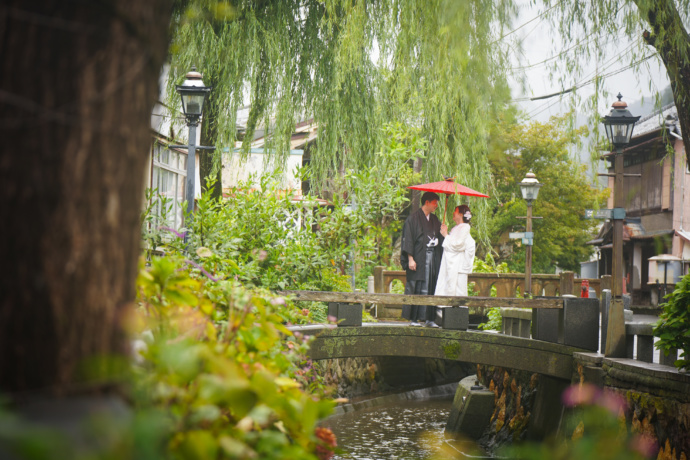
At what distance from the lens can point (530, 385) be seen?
9.23 m

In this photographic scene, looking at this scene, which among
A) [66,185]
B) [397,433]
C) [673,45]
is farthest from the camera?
[397,433]

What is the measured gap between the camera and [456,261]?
9.39m

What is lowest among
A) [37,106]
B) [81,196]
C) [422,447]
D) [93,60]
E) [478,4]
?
[422,447]

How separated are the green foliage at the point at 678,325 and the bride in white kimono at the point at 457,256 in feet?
12.0

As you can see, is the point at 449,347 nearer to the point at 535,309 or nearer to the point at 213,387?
the point at 535,309

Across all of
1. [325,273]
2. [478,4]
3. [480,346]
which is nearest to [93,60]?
[478,4]

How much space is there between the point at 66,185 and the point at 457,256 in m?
8.23

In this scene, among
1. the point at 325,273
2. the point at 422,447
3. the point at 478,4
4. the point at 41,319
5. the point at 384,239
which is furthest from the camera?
the point at 384,239

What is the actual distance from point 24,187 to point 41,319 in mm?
254

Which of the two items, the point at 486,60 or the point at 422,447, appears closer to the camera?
the point at 486,60

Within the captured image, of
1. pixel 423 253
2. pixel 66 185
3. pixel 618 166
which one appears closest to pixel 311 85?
pixel 423 253

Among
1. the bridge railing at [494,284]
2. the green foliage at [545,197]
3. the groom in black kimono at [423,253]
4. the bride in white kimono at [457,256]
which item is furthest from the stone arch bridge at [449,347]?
the green foliage at [545,197]

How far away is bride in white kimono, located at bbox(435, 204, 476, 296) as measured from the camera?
30.6ft

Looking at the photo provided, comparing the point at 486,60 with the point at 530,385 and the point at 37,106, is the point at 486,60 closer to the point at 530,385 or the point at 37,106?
the point at 37,106
